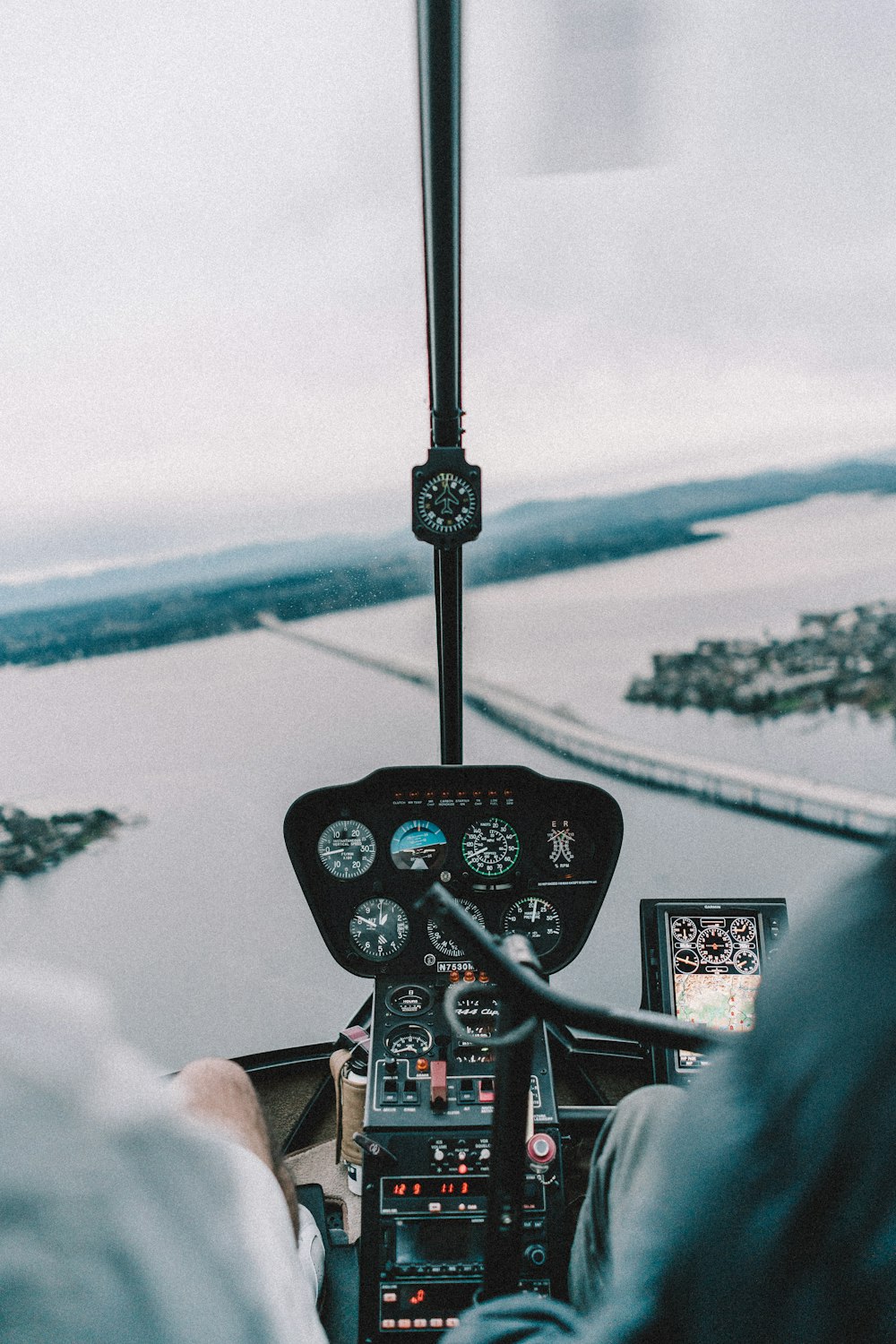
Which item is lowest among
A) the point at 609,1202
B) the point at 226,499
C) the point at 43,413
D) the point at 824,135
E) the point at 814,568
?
the point at 609,1202

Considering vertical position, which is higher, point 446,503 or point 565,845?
point 446,503

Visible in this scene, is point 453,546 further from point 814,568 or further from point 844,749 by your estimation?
point 844,749

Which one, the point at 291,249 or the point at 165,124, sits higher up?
the point at 165,124

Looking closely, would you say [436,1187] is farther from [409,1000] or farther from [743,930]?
[743,930]

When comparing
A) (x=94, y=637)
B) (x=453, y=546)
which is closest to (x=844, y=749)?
(x=453, y=546)

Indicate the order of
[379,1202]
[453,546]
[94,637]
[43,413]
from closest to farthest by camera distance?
1. [379,1202]
2. [43,413]
3. [453,546]
4. [94,637]

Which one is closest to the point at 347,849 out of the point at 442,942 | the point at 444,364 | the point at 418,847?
the point at 418,847

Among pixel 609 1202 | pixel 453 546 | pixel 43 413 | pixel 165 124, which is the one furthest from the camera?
pixel 453 546
